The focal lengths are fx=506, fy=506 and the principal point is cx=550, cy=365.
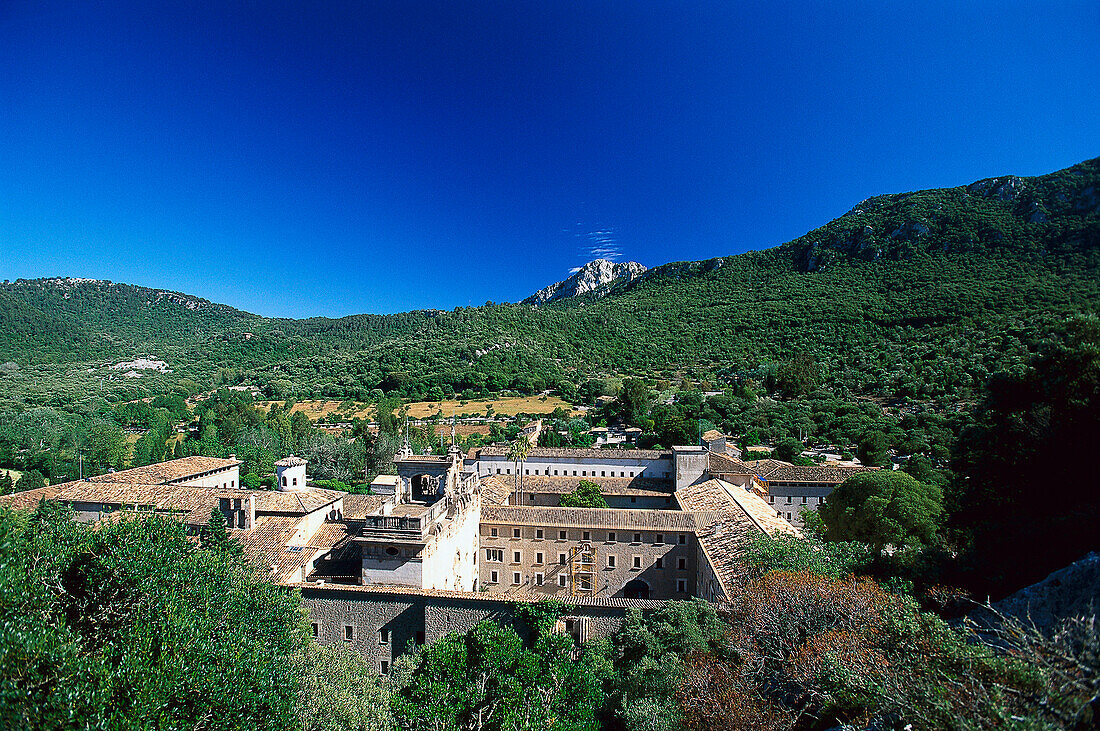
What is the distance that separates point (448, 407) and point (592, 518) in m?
69.7

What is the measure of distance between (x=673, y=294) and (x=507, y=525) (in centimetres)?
11128

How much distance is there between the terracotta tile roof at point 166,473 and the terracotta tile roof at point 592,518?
29.3 m

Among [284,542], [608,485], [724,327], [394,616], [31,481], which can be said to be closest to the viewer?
[394,616]

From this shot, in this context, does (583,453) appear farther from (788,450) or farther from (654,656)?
(654,656)

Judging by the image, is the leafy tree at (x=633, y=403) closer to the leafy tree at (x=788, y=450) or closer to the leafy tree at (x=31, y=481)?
the leafy tree at (x=788, y=450)

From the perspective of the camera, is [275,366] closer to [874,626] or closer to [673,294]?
[673,294]

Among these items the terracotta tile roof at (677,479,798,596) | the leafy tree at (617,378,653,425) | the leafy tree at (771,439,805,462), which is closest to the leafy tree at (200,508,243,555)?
the terracotta tile roof at (677,479,798,596)

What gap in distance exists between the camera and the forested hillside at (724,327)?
54625 millimetres

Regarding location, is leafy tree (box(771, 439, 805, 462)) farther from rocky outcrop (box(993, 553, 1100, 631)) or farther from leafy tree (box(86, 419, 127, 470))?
leafy tree (box(86, 419, 127, 470))

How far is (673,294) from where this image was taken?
13225cm

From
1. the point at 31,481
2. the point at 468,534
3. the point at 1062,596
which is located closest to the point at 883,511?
the point at 1062,596

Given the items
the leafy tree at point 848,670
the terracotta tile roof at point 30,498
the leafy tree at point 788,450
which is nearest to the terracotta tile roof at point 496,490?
the leafy tree at point 848,670

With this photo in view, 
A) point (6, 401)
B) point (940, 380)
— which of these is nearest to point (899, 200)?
point (940, 380)

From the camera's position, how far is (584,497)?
38.3 meters
